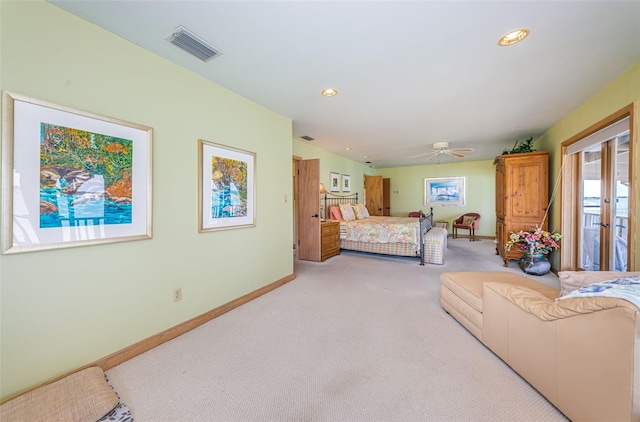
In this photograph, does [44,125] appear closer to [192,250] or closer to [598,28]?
[192,250]

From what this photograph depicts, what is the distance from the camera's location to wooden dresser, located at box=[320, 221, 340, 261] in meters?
5.05

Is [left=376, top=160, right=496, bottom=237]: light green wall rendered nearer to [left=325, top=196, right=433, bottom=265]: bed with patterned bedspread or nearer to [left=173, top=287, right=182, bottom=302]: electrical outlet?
[left=325, top=196, right=433, bottom=265]: bed with patterned bedspread

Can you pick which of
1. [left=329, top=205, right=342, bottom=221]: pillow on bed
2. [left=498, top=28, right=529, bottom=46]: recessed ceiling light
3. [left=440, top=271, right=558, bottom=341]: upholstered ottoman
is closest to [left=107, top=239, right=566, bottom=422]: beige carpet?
[left=440, top=271, right=558, bottom=341]: upholstered ottoman

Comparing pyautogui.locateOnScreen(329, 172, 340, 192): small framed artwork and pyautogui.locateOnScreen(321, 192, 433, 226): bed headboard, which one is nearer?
pyautogui.locateOnScreen(321, 192, 433, 226): bed headboard

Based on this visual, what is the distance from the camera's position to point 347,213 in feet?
19.8

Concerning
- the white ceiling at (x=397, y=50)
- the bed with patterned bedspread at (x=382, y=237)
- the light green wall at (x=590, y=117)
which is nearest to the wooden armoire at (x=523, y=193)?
the light green wall at (x=590, y=117)

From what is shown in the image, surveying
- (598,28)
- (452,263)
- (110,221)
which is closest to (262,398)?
(110,221)

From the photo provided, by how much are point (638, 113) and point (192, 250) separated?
4.41 meters

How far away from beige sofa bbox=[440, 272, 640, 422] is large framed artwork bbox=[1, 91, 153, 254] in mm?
2869

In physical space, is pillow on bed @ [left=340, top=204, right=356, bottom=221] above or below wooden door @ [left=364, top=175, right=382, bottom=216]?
below

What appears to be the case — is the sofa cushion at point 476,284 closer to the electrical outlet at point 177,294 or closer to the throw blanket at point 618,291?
the throw blanket at point 618,291

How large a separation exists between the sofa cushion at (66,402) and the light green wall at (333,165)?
4.31 meters

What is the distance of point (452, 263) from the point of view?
4.81 m

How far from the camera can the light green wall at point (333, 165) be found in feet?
17.5
